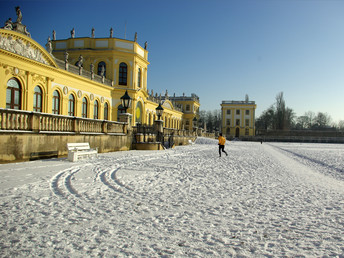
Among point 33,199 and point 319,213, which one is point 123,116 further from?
point 319,213

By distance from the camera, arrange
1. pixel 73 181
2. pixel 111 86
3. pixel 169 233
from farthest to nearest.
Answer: pixel 111 86 < pixel 73 181 < pixel 169 233

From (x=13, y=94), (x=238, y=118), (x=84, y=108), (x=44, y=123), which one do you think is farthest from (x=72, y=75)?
(x=238, y=118)

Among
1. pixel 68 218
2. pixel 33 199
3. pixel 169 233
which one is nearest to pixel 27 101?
pixel 33 199

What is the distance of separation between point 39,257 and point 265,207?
398cm

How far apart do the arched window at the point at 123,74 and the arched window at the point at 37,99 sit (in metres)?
11.9

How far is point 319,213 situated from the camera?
5.05m

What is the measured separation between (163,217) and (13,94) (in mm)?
18065

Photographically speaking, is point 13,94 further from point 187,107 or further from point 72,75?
point 187,107

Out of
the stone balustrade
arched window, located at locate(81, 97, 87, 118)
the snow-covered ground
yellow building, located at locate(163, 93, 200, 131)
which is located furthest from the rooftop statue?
yellow building, located at locate(163, 93, 200, 131)

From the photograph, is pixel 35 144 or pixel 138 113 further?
pixel 138 113

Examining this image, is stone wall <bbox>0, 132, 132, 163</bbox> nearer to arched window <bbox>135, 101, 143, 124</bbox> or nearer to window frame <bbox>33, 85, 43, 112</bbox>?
Answer: window frame <bbox>33, 85, 43, 112</bbox>

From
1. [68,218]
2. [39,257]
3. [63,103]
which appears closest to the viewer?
[39,257]

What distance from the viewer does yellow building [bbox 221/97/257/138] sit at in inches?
3393

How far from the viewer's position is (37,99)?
68.6 feet
